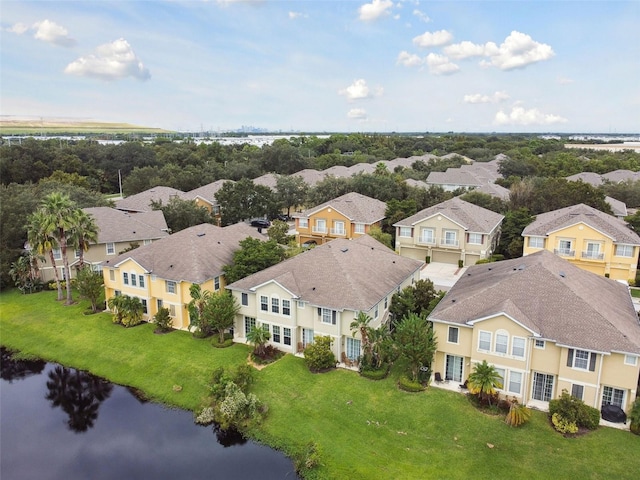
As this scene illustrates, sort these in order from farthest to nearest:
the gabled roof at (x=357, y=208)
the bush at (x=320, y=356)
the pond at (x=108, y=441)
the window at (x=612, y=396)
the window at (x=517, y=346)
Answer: the gabled roof at (x=357, y=208), the bush at (x=320, y=356), the window at (x=517, y=346), the window at (x=612, y=396), the pond at (x=108, y=441)

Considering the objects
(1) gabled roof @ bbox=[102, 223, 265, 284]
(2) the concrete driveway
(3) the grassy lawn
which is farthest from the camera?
(2) the concrete driveway

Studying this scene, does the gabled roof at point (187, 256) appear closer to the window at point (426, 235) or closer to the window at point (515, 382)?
the window at point (426, 235)

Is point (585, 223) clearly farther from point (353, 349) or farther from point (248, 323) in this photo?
point (248, 323)

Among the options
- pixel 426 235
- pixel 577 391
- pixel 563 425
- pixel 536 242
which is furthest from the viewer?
pixel 426 235

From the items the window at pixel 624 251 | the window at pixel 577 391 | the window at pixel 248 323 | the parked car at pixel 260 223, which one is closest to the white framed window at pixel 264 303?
the window at pixel 248 323

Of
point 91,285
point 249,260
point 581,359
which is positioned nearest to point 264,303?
point 249,260

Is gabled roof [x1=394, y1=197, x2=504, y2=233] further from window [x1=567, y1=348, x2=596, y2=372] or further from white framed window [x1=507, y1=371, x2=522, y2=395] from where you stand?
window [x1=567, y1=348, x2=596, y2=372]

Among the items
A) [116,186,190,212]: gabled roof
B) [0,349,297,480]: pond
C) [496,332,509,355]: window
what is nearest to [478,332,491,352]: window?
[496,332,509,355]: window
